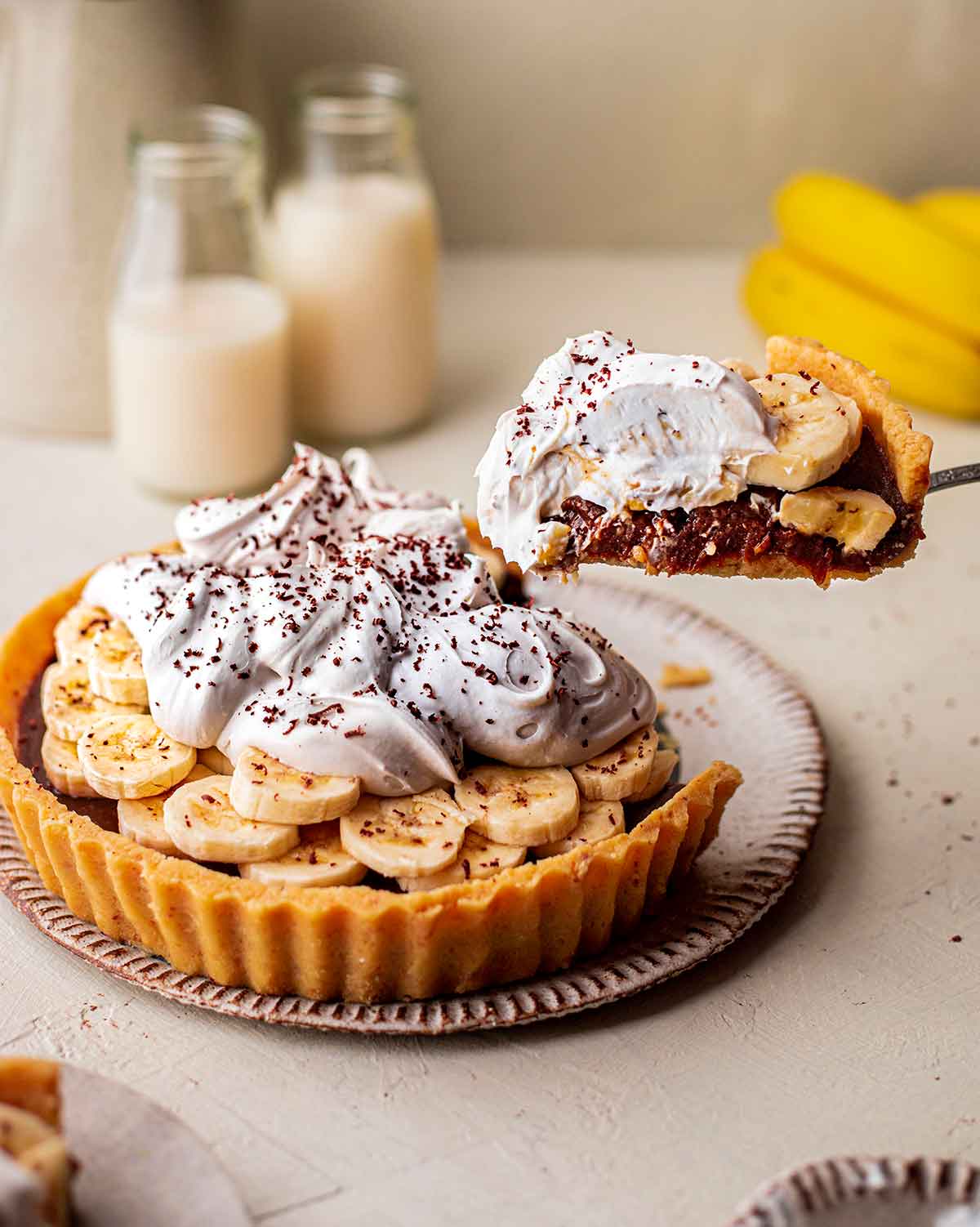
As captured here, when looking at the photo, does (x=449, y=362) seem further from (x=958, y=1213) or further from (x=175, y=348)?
(x=958, y=1213)

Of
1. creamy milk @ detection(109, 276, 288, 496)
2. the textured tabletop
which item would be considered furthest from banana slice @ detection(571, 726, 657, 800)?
creamy milk @ detection(109, 276, 288, 496)

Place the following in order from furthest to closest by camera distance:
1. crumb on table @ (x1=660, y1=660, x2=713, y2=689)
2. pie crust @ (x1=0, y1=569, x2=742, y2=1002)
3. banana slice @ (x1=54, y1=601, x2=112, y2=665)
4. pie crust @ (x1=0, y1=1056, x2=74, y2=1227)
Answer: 1. crumb on table @ (x1=660, y1=660, x2=713, y2=689)
2. banana slice @ (x1=54, y1=601, x2=112, y2=665)
3. pie crust @ (x1=0, y1=569, x2=742, y2=1002)
4. pie crust @ (x1=0, y1=1056, x2=74, y2=1227)

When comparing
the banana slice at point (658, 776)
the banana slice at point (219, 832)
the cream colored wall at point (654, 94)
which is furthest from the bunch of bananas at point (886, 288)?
the banana slice at point (219, 832)

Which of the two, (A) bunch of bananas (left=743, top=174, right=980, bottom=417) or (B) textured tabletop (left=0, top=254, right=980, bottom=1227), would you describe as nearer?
(B) textured tabletop (left=0, top=254, right=980, bottom=1227)

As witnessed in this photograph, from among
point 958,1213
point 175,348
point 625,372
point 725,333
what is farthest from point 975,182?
point 958,1213

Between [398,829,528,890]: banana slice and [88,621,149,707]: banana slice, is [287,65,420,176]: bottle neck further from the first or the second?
[398,829,528,890]: banana slice

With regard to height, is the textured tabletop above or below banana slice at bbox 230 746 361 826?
below
